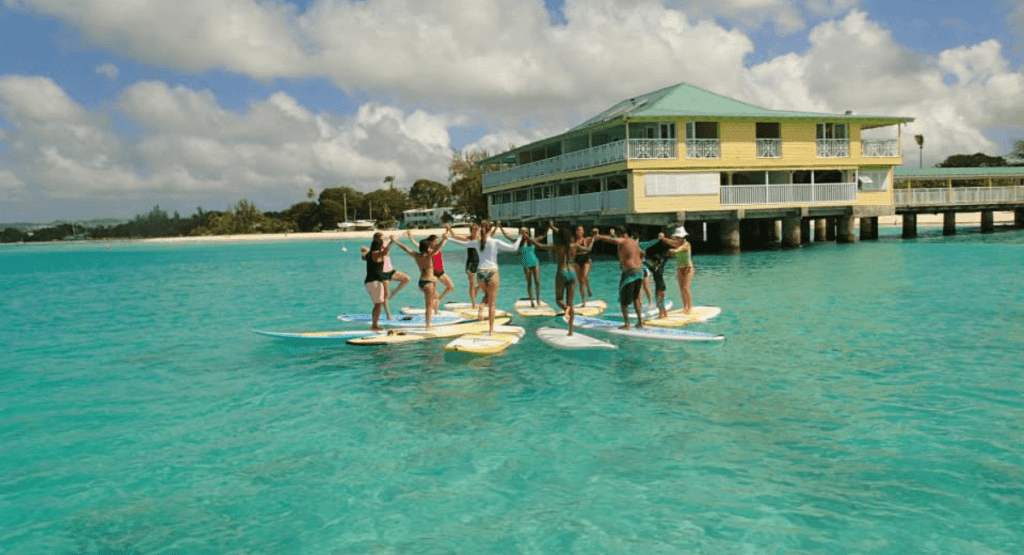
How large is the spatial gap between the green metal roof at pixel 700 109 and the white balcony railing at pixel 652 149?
1248 mm

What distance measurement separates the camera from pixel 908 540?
5.65 meters

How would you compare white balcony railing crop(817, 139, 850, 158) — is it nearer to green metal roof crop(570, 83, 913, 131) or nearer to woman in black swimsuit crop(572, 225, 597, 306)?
green metal roof crop(570, 83, 913, 131)

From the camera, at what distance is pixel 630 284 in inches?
542

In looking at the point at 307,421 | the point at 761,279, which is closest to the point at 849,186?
the point at 761,279

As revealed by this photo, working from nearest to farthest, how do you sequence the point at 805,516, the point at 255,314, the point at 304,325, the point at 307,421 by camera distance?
the point at 805,516 < the point at 307,421 < the point at 304,325 < the point at 255,314

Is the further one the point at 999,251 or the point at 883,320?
the point at 999,251

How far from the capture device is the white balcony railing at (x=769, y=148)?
36812 millimetres

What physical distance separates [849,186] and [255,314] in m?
31.3

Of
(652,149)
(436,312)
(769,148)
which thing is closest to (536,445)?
(436,312)

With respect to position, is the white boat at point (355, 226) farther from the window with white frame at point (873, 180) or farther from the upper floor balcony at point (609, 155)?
the window with white frame at point (873, 180)

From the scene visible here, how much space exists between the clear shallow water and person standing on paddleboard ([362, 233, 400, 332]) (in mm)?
1198

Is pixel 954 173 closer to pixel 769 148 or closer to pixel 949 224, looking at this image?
pixel 949 224

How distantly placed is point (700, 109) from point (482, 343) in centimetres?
2895

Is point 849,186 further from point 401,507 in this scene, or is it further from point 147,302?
point 401,507
